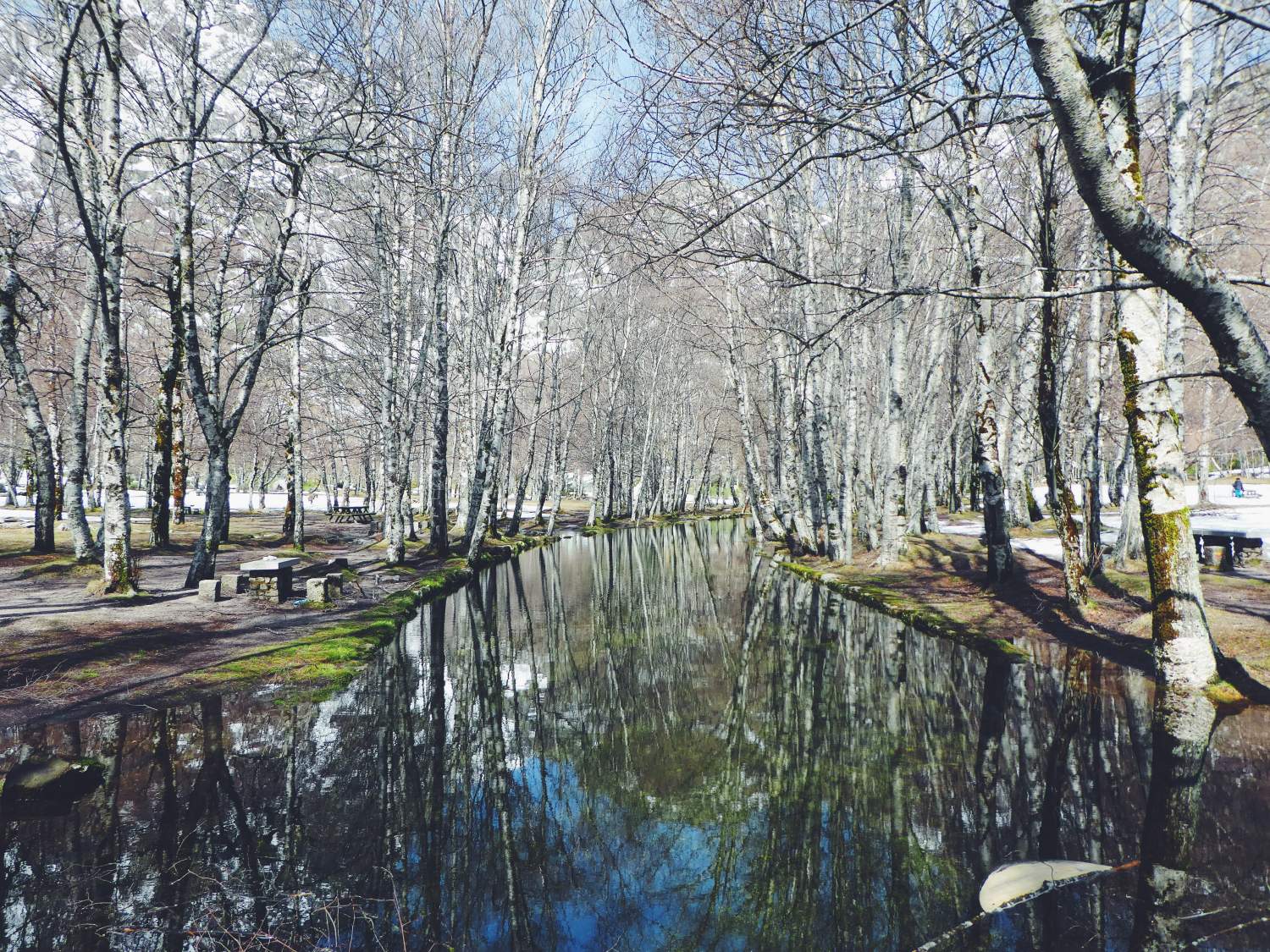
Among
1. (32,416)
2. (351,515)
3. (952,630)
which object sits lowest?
(952,630)

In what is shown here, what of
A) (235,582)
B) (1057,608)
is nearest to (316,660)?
(235,582)

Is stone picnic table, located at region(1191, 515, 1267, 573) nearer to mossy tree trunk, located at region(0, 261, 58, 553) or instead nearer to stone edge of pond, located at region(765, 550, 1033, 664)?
stone edge of pond, located at region(765, 550, 1033, 664)

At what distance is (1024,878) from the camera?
3.74 meters

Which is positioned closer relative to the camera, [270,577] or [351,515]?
[270,577]

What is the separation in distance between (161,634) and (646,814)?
748 centimetres

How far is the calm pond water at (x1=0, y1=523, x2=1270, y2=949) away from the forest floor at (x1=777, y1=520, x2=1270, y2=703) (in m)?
0.72

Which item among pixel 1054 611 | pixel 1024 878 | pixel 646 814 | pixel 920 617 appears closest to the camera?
pixel 1024 878

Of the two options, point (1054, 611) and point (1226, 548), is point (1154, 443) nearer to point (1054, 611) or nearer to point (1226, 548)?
point (1054, 611)

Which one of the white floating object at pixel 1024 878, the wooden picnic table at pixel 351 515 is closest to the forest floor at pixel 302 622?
the white floating object at pixel 1024 878

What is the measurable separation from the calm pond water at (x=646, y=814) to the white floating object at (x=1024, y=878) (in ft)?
0.30

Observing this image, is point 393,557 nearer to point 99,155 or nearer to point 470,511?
point 470,511

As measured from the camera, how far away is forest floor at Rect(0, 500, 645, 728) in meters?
6.93

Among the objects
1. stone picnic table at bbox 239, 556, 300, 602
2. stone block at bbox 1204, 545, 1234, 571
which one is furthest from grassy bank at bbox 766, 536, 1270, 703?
stone picnic table at bbox 239, 556, 300, 602

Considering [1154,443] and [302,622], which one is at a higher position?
[1154,443]
